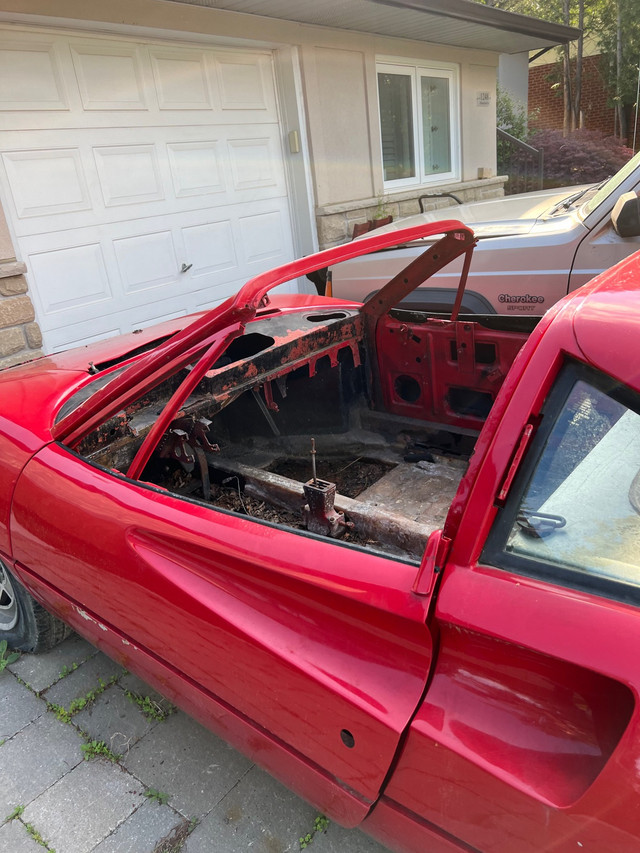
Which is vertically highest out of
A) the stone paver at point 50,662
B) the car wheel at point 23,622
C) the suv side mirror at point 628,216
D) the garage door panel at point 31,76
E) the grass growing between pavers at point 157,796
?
the garage door panel at point 31,76

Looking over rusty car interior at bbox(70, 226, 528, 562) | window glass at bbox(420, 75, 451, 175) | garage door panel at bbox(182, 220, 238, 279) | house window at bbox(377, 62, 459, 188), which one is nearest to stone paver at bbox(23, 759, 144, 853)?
rusty car interior at bbox(70, 226, 528, 562)

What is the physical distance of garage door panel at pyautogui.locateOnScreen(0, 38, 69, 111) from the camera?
4457 millimetres

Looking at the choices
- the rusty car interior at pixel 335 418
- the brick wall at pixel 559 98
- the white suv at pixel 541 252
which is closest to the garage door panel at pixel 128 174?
the white suv at pixel 541 252

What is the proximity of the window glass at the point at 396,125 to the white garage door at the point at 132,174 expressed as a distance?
6.50 ft

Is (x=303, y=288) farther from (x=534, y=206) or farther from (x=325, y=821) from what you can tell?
(x=325, y=821)

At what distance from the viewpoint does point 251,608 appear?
139 centimetres

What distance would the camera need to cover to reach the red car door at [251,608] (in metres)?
1.19

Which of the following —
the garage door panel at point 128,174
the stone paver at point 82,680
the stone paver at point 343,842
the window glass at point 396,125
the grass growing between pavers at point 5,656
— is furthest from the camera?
the window glass at point 396,125

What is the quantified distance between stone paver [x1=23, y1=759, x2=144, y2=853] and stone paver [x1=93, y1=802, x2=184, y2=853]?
0.03 m

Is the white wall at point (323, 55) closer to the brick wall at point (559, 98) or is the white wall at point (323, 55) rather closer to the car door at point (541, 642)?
the car door at point (541, 642)

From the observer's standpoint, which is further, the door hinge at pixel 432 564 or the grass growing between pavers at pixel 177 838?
the grass growing between pavers at pixel 177 838

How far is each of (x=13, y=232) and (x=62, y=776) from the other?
13.3 ft

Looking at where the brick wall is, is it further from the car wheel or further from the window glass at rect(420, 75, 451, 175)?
the car wheel

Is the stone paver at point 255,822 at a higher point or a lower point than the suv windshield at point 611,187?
lower
